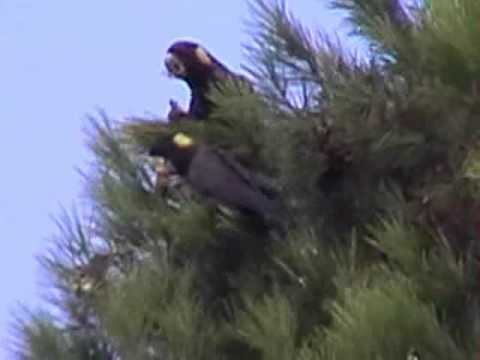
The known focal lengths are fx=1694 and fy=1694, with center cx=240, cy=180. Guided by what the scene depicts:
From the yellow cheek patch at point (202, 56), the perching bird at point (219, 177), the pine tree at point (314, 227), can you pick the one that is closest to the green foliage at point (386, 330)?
the pine tree at point (314, 227)

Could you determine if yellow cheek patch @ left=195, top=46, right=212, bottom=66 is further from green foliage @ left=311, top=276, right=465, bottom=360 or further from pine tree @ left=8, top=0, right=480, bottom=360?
green foliage @ left=311, top=276, right=465, bottom=360

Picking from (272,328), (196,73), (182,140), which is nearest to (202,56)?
(196,73)

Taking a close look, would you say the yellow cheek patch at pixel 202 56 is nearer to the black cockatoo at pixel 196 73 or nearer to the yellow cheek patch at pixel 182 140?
the black cockatoo at pixel 196 73

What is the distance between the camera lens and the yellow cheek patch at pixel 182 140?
179cm

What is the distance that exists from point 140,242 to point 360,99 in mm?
301

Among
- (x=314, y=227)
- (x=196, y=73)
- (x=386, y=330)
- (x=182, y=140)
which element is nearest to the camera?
(x=386, y=330)

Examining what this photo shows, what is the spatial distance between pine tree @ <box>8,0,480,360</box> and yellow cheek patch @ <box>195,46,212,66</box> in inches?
5.3

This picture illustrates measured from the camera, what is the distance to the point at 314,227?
1.63 meters

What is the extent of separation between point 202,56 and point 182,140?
0.20m

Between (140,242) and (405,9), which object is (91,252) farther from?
(405,9)

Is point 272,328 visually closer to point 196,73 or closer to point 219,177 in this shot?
point 219,177

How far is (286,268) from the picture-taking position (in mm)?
1610

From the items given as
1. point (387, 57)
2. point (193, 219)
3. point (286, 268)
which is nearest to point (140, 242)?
point (193, 219)

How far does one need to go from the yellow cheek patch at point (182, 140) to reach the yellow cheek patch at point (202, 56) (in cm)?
16
